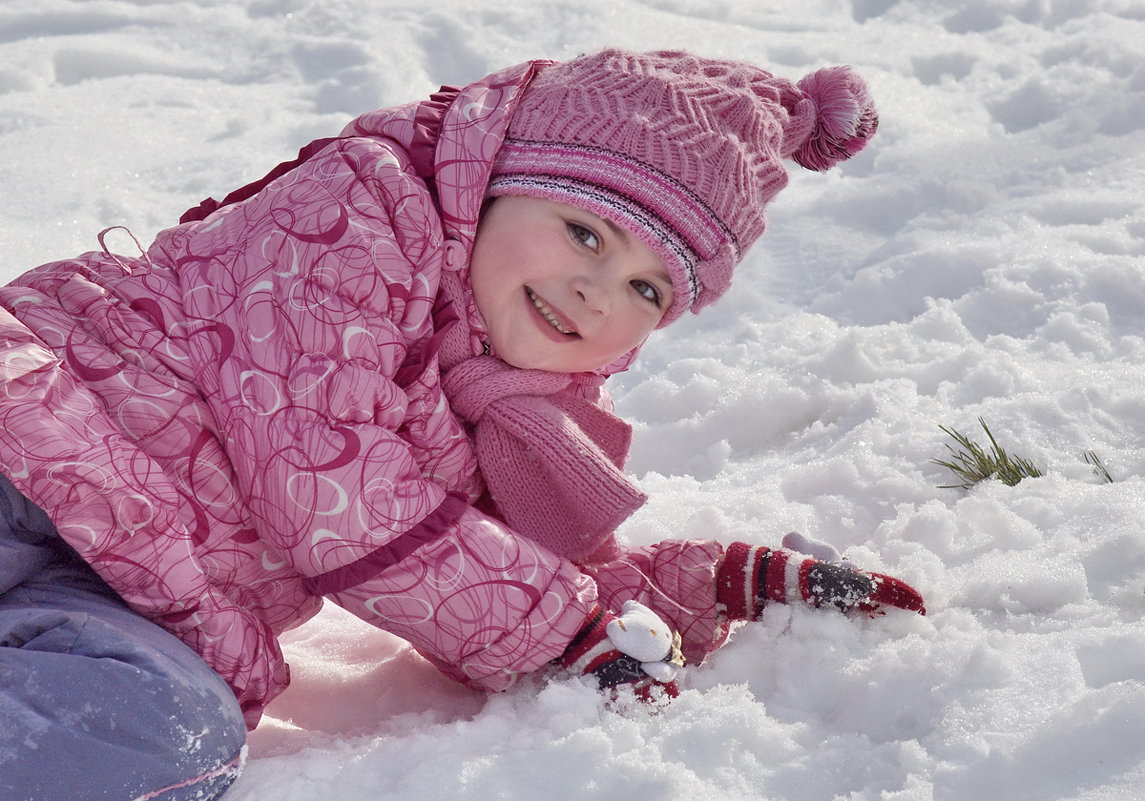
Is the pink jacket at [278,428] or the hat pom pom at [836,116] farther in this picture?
the hat pom pom at [836,116]

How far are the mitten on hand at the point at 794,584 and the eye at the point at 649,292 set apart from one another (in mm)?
460

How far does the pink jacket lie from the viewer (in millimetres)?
1646

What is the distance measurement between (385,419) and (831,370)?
138 centimetres

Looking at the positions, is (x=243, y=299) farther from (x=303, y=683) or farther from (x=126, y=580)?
(x=303, y=683)

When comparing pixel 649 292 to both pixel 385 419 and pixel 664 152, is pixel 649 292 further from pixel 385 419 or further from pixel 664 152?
pixel 385 419

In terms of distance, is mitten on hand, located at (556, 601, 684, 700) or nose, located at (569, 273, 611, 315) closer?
mitten on hand, located at (556, 601, 684, 700)

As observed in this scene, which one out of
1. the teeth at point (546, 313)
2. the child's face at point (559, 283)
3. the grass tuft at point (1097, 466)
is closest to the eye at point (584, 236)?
the child's face at point (559, 283)

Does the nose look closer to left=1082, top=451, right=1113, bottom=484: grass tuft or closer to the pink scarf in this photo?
the pink scarf

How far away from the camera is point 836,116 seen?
85.7 inches

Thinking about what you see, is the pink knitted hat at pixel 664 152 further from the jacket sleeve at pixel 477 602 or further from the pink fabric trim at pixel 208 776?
the pink fabric trim at pixel 208 776

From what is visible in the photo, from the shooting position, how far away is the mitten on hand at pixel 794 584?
6.33 ft

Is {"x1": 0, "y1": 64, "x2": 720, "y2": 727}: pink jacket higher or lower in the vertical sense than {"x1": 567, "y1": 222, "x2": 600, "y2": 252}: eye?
lower

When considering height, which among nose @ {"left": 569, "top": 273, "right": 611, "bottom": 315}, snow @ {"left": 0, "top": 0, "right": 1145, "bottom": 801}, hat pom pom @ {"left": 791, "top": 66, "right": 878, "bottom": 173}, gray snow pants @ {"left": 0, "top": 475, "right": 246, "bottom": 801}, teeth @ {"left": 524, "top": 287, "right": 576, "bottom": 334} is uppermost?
hat pom pom @ {"left": 791, "top": 66, "right": 878, "bottom": 173}

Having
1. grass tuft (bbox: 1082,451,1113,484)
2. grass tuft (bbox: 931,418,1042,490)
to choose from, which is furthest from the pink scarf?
grass tuft (bbox: 1082,451,1113,484)
